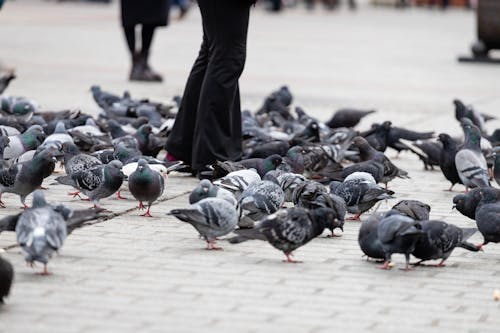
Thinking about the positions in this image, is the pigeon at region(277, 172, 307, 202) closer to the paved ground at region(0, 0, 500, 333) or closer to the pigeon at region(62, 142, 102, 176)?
the paved ground at region(0, 0, 500, 333)

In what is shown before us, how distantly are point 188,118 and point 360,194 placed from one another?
2138 millimetres

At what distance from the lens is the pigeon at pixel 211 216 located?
760 centimetres

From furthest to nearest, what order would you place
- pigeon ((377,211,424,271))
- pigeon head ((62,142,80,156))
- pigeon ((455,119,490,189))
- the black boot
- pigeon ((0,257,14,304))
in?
Result: 1. the black boot
2. pigeon ((455,119,490,189))
3. pigeon head ((62,142,80,156))
4. pigeon ((377,211,424,271))
5. pigeon ((0,257,14,304))

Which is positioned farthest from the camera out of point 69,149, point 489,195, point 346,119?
point 346,119

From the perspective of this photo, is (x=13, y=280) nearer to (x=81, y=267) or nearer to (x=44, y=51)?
(x=81, y=267)

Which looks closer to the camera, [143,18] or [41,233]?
[41,233]

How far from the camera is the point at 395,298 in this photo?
670 cm

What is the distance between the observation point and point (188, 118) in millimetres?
10414

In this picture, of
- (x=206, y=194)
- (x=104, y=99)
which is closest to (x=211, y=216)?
(x=206, y=194)

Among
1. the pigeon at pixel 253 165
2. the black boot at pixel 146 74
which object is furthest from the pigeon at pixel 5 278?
the black boot at pixel 146 74

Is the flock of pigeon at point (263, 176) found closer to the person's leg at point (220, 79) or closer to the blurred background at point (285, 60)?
the person's leg at point (220, 79)

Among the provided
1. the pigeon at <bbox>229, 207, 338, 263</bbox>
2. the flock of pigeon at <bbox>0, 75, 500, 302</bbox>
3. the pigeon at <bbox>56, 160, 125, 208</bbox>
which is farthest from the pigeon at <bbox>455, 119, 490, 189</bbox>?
the pigeon at <bbox>56, 160, 125, 208</bbox>

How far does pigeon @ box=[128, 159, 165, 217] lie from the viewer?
8703mm

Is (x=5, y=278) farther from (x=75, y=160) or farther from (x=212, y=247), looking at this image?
(x=75, y=160)
